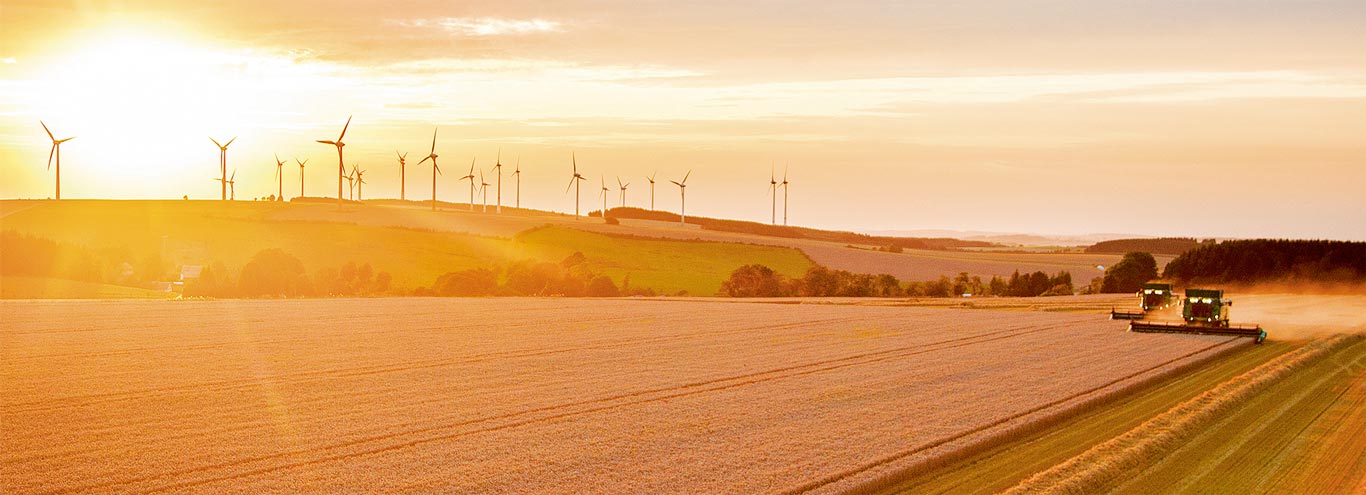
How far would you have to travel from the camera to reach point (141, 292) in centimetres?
7362

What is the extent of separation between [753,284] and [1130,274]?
1275 inches

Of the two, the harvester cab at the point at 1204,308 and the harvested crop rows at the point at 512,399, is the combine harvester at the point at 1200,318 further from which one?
the harvested crop rows at the point at 512,399

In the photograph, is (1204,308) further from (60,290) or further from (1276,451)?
(60,290)

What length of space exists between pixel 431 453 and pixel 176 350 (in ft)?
61.3

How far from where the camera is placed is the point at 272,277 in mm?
77375

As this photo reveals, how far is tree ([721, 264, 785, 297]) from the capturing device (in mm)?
88938

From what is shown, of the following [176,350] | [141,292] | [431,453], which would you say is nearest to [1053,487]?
[431,453]

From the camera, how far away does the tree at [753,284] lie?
88938 millimetres

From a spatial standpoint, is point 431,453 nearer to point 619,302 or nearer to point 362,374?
point 362,374

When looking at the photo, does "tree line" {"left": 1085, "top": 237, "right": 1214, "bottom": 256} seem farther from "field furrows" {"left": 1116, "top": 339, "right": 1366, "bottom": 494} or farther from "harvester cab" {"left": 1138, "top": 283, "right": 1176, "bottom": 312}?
"field furrows" {"left": 1116, "top": 339, "right": 1366, "bottom": 494}

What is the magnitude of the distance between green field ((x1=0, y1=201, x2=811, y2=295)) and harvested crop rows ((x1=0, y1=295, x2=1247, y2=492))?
48826 mm

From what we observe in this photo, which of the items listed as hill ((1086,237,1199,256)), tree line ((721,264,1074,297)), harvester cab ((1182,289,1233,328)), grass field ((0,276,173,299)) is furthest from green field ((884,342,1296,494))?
hill ((1086,237,1199,256))

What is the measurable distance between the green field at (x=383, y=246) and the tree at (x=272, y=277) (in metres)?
11.7

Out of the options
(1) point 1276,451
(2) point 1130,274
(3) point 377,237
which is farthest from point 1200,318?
(3) point 377,237
